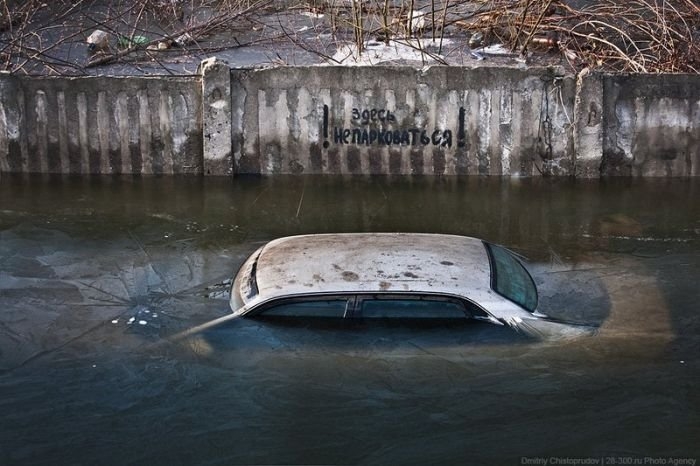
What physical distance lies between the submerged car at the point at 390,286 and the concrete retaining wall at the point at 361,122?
25.0ft

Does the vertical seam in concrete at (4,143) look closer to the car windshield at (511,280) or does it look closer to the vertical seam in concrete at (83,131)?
the vertical seam in concrete at (83,131)

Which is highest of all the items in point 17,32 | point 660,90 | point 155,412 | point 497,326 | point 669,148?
point 17,32

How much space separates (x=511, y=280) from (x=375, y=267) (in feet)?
4.31

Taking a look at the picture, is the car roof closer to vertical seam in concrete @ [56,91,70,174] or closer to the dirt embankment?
vertical seam in concrete @ [56,91,70,174]

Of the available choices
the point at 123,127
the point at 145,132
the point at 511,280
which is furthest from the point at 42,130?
the point at 511,280

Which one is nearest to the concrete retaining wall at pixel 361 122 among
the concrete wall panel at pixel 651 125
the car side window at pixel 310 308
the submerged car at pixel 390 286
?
the concrete wall panel at pixel 651 125

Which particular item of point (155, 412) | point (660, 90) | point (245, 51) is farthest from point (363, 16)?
point (155, 412)

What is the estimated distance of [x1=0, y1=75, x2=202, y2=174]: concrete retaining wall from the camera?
1636 cm

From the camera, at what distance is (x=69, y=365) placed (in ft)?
29.4

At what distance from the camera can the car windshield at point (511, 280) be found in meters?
8.49

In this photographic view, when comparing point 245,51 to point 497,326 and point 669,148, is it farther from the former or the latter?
point 497,326

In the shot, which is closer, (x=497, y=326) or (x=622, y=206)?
(x=497, y=326)

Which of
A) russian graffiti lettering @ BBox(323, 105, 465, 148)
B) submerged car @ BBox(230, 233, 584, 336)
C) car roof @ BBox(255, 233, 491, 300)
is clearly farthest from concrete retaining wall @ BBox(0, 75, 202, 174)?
submerged car @ BBox(230, 233, 584, 336)

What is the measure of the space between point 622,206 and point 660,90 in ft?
8.19
